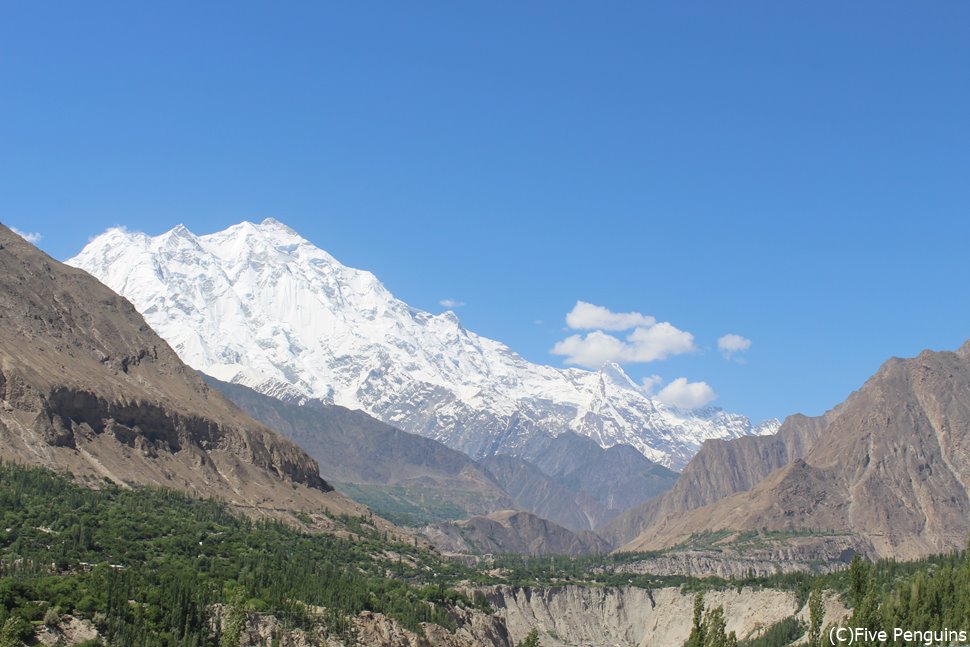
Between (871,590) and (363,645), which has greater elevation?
(871,590)

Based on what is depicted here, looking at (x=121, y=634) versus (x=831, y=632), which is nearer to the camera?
(x=121, y=634)

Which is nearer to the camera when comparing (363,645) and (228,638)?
(228,638)

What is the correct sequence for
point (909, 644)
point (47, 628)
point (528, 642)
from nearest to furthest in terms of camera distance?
point (47, 628), point (909, 644), point (528, 642)

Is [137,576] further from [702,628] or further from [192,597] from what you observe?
[702,628]

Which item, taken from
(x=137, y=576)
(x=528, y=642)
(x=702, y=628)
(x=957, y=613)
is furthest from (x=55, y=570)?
(x=957, y=613)

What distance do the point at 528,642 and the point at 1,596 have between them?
235 feet

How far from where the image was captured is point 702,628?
189 m

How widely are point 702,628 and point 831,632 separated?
851 inches

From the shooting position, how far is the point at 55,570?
196250mm

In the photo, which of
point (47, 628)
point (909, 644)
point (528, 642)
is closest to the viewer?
point (47, 628)

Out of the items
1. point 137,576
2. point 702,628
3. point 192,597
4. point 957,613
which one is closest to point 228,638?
point 192,597

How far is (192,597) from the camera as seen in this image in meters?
185

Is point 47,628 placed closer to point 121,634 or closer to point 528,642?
point 121,634

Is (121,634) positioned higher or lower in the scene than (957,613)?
lower
